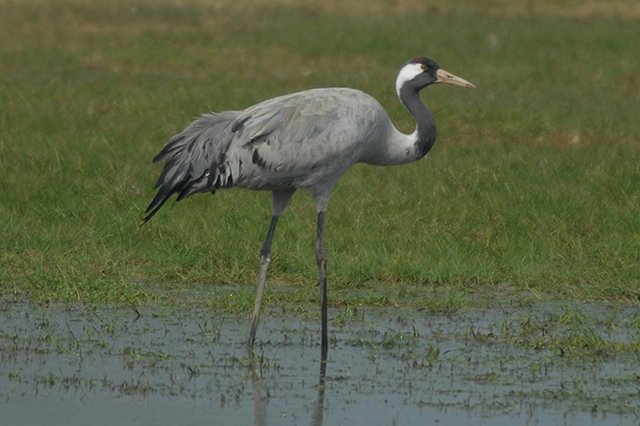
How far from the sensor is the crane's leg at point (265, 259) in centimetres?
775

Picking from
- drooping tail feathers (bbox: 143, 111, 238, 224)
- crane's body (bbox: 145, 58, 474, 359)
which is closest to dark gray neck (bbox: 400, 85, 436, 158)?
crane's body (bbox: 145, 58, 474, 359)

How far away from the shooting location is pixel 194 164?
822 cm

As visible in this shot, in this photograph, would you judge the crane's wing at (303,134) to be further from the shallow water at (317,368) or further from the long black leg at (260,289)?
the shallow water at (317,368)

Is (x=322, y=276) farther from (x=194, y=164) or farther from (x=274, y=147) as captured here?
(x=194, y=164)

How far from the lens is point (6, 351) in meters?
7.39

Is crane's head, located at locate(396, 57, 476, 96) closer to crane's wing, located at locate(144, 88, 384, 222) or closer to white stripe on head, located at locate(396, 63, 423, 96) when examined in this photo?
white stripe on head, located at locate(396, 63, 423, 96)

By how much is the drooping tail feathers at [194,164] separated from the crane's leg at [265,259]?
35cm

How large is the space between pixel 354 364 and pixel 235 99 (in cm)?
822

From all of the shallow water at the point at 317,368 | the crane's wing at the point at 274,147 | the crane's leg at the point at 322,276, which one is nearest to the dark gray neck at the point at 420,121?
the crane's wing at the point at 274,147

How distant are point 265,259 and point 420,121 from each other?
49.4 inches

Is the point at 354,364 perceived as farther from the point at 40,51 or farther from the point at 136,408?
the point at 40,51

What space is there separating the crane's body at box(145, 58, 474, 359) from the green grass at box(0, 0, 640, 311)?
28.1 inches

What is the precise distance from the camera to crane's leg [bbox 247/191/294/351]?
775 centimetres

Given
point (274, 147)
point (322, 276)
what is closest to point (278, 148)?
point (274, 147)
